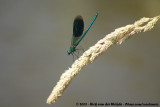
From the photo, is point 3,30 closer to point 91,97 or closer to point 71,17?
point 71,17

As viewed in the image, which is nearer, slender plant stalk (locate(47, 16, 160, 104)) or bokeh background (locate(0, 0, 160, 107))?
slender plant stalk (locate(47, 16, 160, 104))

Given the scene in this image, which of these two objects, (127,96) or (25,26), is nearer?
(25,26)

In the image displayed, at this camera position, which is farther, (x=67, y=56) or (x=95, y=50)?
(x=67, y=56)

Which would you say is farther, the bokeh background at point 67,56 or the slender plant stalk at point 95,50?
the bokeh background at point 67,56

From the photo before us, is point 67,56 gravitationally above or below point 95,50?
above

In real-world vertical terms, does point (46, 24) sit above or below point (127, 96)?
above

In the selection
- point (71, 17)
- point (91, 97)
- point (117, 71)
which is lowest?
point (91, 97)

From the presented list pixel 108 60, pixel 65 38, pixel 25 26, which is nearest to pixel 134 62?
pixel 108 60

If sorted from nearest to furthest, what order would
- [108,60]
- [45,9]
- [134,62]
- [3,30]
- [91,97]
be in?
[3,30], [45,9], [91,97], [108,60], [134,62]
